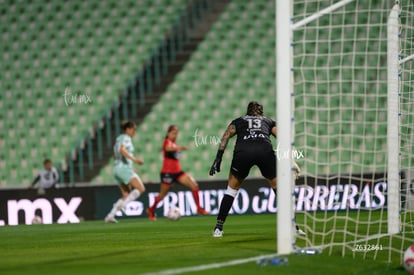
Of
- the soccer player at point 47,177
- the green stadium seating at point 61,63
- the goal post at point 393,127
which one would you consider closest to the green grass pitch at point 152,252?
the goal post at point 393,127

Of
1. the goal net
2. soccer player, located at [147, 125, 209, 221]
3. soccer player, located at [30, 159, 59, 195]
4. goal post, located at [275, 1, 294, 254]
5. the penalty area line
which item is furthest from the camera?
soccer player, located at [30, 159, 59, 195]

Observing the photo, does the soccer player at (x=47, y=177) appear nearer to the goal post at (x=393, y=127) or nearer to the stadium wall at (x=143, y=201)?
the stadium wall at (x=143, y=201)

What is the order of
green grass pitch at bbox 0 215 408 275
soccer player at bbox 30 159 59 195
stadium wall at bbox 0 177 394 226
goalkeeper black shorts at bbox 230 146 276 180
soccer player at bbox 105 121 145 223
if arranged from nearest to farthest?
green grass pitch at bbox 0 215 408 275 < goalkeeper black shorts at bbox 230 146 276 180 < soccer player at bbox 105 121 145 223 < stadium wall at bbox 0 177 394 226 < soccer player at bbox 30 159 59 195

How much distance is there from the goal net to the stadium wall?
9cm

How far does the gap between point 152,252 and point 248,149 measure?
100 inches

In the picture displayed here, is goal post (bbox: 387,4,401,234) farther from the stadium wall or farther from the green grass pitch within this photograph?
the stadium wall

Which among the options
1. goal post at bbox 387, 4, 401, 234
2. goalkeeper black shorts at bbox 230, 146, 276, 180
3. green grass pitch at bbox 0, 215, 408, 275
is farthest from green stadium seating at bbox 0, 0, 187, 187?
goal post at bbox 387, 4, 401, 234

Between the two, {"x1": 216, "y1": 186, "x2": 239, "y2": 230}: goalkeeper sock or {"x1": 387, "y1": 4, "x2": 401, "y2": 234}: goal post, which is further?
{"x1": 216, "y1": 186, "x2": 239, "y2": 230}: goalkeeper sock

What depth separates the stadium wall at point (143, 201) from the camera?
18.4 m

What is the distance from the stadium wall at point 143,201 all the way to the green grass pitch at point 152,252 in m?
3.59

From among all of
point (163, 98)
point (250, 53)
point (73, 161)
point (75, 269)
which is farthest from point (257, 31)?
point (75, 269)

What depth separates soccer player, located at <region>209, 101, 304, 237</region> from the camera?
1133cm

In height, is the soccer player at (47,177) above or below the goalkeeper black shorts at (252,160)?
below

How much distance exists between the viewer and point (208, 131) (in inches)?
862
